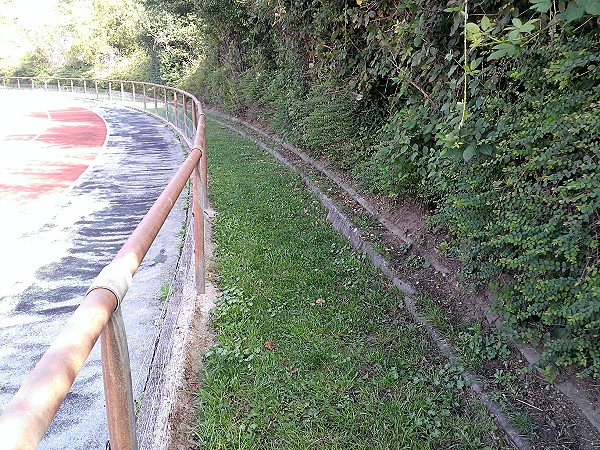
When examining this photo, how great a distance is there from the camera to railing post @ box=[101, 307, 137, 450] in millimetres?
1642

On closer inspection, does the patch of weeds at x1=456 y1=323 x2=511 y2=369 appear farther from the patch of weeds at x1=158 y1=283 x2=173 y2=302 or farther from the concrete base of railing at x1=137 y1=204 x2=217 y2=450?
the patch of weeds at x1=158 y1=283 x2=173 y2=302

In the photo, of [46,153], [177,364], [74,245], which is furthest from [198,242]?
[46,153]

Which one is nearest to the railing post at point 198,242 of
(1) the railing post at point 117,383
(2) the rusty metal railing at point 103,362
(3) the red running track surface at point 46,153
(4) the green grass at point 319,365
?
(4) the green grass at point 319,365

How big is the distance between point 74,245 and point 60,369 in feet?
16.9

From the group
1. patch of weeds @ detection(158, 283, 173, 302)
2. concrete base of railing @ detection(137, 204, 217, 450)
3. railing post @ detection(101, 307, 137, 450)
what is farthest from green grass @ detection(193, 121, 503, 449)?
railing post @ detection(101, 307, 137, 450)

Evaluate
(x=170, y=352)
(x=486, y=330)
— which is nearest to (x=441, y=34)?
(x=486, y=330)

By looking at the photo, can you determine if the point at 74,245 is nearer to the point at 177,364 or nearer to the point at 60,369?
the point at 177,364

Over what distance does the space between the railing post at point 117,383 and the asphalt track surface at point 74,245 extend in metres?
1.15

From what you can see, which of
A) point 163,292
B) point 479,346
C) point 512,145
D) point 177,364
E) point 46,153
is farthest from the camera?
point 46,153

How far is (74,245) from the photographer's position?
19.3ft

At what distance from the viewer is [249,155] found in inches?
427

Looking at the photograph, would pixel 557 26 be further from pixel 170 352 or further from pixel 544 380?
pixel 170 352

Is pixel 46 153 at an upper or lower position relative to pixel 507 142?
lower

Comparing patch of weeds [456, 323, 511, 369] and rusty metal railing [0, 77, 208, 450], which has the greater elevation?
rusty metal railing [0, 77, 208, 450]
